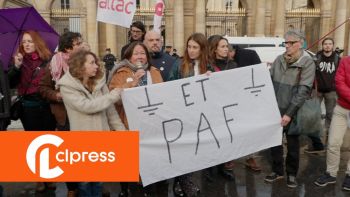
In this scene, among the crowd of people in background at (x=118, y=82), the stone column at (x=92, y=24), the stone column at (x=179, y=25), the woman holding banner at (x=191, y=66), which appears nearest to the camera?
the crowd of people in background at (x=118, y=82)

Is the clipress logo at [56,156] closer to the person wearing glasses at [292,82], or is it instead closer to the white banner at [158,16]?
the person wearing glasses at [292,82]

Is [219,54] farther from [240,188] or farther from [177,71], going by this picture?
[240,188]

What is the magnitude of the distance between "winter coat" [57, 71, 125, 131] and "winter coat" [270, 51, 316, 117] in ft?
6.96

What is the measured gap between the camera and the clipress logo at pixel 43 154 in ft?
11.7

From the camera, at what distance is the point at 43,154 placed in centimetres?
355

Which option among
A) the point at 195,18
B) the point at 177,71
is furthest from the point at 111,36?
the point at 177,71

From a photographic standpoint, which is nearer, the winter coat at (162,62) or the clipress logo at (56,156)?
the clipress logo at (56,156)

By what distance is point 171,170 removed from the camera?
4.16 meters

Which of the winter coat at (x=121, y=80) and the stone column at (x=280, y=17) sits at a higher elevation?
the stone column at (x=280, y=17)

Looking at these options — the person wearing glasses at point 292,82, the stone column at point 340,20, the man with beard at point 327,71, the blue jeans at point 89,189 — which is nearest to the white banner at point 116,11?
the person wearing glasses at point 292,82

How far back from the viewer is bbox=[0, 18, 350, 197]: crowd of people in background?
144 inches

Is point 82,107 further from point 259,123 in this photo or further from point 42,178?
point 259,123

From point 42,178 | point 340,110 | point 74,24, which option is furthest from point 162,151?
point 74,24

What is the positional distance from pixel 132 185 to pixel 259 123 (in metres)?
1.88
